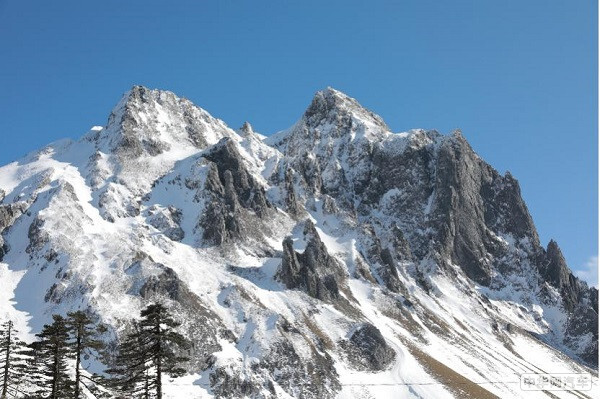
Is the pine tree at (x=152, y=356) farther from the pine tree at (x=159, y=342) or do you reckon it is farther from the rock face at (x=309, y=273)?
the rock face at (x=309, y=273)

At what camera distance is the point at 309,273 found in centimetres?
18112

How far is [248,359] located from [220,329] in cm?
1244

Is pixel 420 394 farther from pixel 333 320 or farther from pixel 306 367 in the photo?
pixel 333 320

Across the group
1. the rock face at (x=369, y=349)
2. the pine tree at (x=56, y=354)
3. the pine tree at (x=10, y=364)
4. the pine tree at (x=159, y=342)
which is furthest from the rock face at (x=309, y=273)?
the pine tree at (x=159, y=342)

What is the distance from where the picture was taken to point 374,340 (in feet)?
511

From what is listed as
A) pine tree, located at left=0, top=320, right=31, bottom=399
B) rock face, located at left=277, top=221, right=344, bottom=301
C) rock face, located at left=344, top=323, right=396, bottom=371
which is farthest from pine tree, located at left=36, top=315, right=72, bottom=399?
rock face, located at left=277, top=221, right=344, bottom=301

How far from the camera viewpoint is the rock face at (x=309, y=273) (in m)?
179

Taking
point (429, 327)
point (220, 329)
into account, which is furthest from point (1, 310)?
point (429, 327)

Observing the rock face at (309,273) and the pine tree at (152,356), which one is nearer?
the pine tree at (152,356)

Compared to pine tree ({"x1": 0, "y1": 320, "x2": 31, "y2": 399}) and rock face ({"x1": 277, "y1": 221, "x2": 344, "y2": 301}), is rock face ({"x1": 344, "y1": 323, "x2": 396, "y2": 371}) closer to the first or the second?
rock face ({"x1": 277, "y1": 221, "x2": 344, "y2": 301})

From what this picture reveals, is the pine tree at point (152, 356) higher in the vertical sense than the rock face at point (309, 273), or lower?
lower

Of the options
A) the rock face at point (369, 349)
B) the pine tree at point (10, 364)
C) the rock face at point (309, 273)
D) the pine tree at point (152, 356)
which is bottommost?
the pine tree at point (152, 356)

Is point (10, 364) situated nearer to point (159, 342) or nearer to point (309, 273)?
point (159, 342)

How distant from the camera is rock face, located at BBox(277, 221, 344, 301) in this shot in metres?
179
